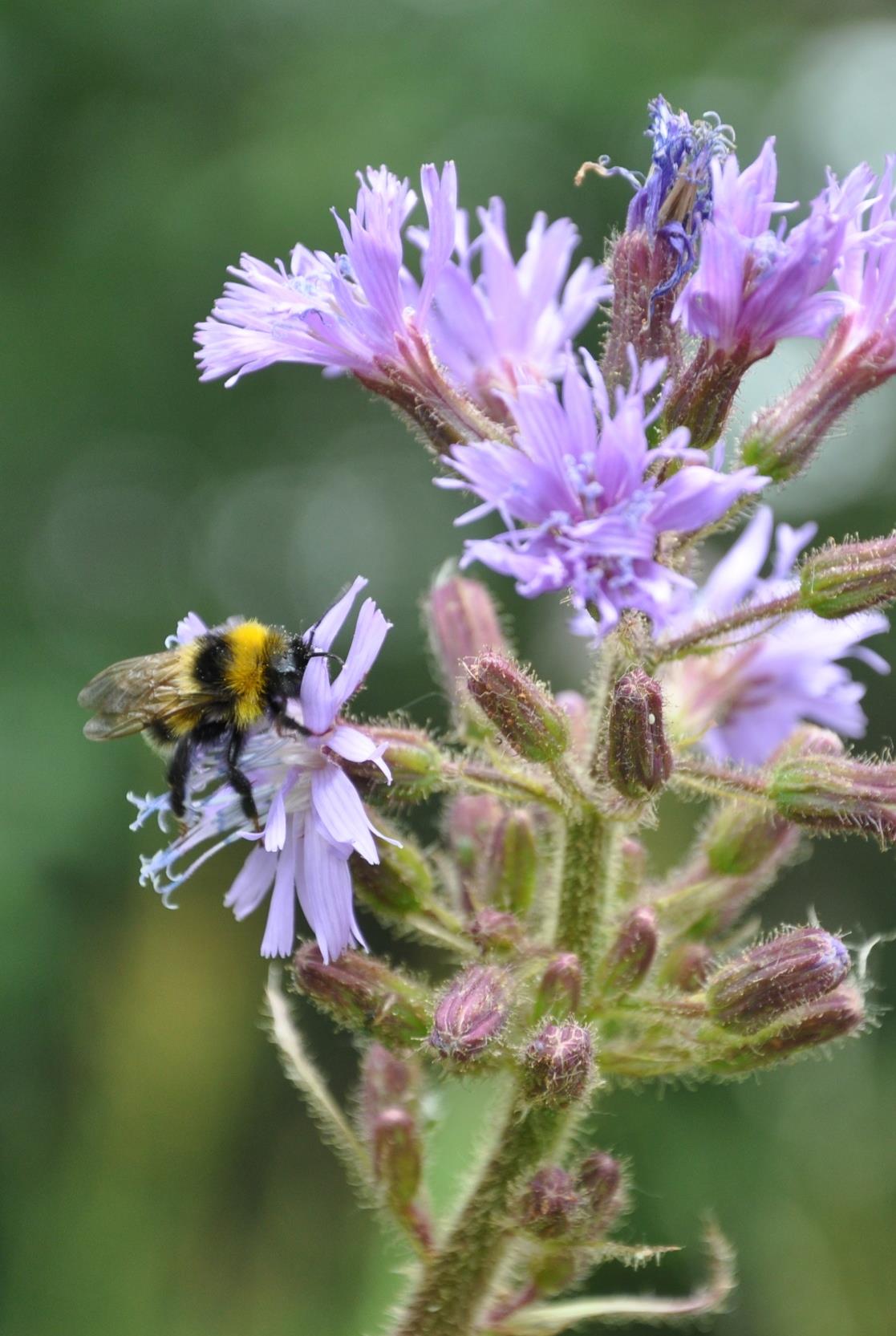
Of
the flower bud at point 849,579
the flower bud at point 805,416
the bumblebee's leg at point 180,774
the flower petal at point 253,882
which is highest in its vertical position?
the flower bud at point 805,416

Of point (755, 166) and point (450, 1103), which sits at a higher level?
point (755, 166)

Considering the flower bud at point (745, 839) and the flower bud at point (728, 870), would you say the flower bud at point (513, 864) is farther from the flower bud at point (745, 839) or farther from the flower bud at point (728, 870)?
the flower bud at point (745, 839)

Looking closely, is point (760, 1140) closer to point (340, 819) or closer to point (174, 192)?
point (340, 819)

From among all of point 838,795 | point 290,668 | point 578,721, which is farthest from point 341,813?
point 838,795

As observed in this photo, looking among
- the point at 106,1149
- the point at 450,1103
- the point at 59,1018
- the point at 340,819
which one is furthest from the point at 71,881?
the point at 340,819

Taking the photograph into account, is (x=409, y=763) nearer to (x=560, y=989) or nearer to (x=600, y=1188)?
(x=560, y=989)

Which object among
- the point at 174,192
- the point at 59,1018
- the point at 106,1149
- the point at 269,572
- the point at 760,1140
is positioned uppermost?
the point at 174,192

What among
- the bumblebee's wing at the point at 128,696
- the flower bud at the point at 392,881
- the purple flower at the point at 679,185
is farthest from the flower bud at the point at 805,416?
the bumblebee's wing at the point at 128,696

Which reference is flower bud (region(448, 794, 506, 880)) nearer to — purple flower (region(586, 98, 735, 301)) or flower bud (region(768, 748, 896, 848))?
flower bud (region(768, 748, 896, 848))
